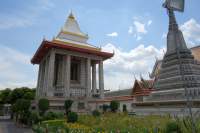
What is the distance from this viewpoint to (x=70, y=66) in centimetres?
3041

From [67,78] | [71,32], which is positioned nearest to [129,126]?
[67,78]

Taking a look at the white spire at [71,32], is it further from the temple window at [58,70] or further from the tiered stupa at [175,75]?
the tiered stupa at [175,75]

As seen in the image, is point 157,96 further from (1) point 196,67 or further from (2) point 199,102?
(2) point 199,102

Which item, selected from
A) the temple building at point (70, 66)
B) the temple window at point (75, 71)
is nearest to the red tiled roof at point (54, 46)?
the temple building at point (70, 66)

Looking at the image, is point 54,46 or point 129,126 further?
point 54,46

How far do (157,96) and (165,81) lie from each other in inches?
69.2

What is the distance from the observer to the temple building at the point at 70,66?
25.6 metres

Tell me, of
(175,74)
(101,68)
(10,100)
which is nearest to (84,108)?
(101,68)

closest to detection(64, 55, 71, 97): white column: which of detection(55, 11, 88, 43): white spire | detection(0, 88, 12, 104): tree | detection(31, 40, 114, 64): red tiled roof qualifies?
detection(31, 40, 114, 64): red tiled roof

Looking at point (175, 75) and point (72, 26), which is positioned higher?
point (72, 26)

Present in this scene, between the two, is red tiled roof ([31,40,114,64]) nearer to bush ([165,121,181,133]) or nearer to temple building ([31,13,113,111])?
temple building ([31,13,113,111])

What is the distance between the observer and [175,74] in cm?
1902

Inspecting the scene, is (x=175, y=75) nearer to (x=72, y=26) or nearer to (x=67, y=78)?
(x=67, y=78)

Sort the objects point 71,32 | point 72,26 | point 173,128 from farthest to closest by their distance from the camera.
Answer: point 72,26 → point 71,32 → point 173,128
